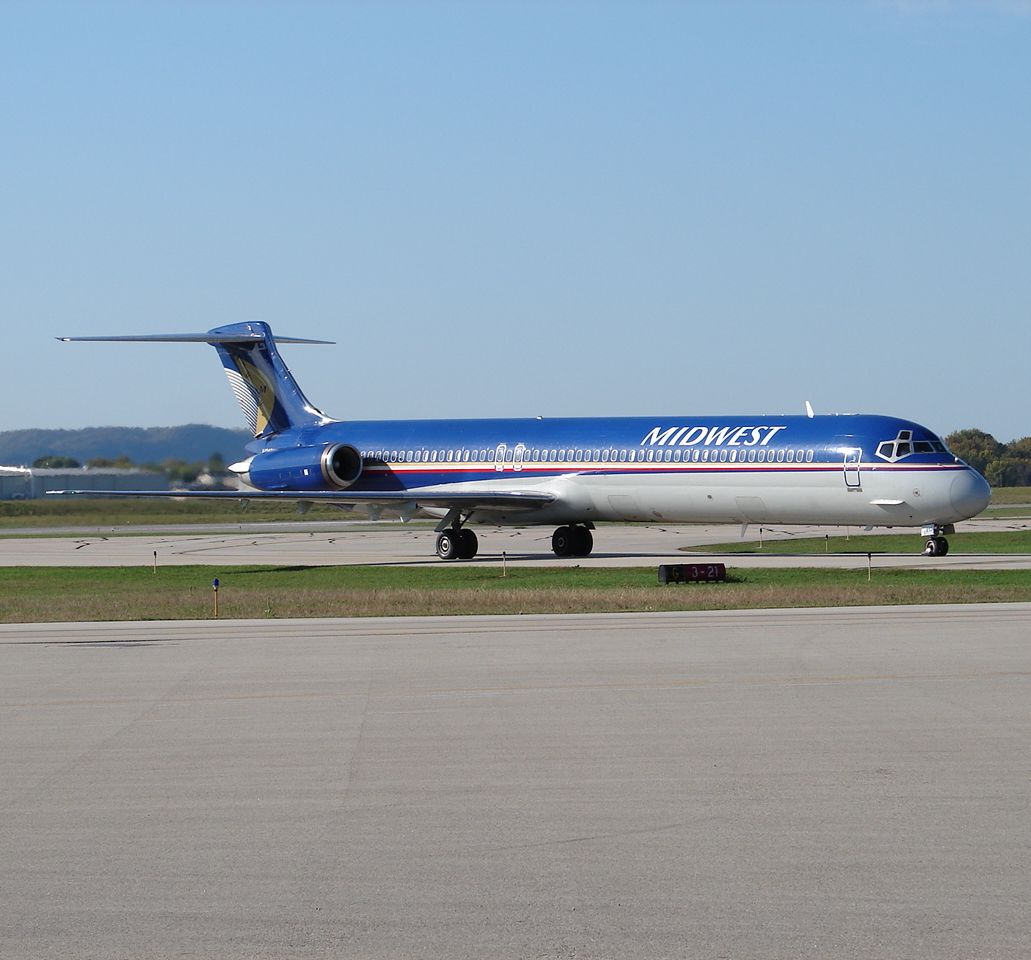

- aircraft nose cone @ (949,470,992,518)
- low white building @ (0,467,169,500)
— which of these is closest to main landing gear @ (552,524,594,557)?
aircraft nose cone @ (949,470,992,518)

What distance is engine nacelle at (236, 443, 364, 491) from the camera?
146ft

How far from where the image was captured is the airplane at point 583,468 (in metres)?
36.4

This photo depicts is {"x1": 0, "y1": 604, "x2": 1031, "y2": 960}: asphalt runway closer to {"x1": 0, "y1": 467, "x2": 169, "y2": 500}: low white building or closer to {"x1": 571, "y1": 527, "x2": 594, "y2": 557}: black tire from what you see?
{"x1": 571, "y1": 527, "x2": 594, "y2": 557}: black tire

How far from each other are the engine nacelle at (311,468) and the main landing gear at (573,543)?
23.2 feet

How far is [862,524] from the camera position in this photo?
123 feet

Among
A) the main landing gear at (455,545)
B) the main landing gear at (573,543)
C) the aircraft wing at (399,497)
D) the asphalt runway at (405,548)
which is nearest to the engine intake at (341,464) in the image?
the aircraft wing at (399,497)

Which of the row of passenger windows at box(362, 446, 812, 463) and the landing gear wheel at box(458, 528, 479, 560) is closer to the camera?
the row of passenger windows at box(362, 446, 812, 463)

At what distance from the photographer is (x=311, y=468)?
4462cm

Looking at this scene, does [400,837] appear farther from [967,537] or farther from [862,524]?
[967,537]

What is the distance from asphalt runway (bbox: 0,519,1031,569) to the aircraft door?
204 cm

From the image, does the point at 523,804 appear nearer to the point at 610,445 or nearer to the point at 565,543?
the point at 610,445

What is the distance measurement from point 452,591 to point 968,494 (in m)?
13.8

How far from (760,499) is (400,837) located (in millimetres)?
29112

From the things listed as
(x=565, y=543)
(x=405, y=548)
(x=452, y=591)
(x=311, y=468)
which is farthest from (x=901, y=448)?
(x=405, y=548)
